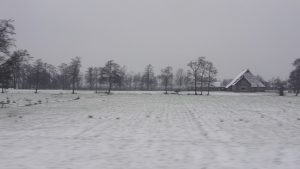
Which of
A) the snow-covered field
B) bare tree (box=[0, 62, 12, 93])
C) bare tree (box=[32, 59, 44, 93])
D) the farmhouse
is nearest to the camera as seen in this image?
the snow-covered field

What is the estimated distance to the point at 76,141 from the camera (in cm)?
1098

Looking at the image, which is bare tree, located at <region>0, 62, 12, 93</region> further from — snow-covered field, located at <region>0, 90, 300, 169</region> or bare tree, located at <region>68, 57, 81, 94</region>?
bare tree, located at <region>68, 57, 81, 94</region>

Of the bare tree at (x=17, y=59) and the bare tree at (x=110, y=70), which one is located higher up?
the bare tree at (x=110, y=70)

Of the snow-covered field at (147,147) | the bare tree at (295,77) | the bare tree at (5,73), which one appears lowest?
the snow-covered field at (147,147)

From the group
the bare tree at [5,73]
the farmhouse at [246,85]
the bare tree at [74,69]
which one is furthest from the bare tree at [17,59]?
the farmhouse at [246,85]

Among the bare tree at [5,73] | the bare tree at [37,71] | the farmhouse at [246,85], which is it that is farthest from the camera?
the farmhouse at [246,85]

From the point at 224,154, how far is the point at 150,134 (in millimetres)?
4102

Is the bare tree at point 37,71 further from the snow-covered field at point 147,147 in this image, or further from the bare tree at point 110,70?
the snow-covered field at point 147,147

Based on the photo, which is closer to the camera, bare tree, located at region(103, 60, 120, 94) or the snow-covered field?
the snow-covered field

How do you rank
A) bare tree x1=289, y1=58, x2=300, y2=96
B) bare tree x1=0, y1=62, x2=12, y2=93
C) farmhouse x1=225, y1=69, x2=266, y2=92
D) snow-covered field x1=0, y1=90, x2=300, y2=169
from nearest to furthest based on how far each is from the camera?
snow-covered field x1=0, y1=90, x2=300, y2=169
bare tree x1=0, y1=62, x2=12, y2=93
bare tree x1=289, y1=58, x2=300, y2=96
farmhouse x1=225, y1=69, x2=266, y2=92

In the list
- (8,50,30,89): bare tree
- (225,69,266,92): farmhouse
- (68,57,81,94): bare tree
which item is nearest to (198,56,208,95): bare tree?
(225,69,266,92): farmhouse

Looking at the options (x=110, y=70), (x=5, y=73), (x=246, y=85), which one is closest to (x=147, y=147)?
(x=5, y=73)

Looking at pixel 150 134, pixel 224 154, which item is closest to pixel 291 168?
pixel 224 154

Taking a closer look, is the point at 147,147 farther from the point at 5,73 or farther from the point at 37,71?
the point at 37,71
